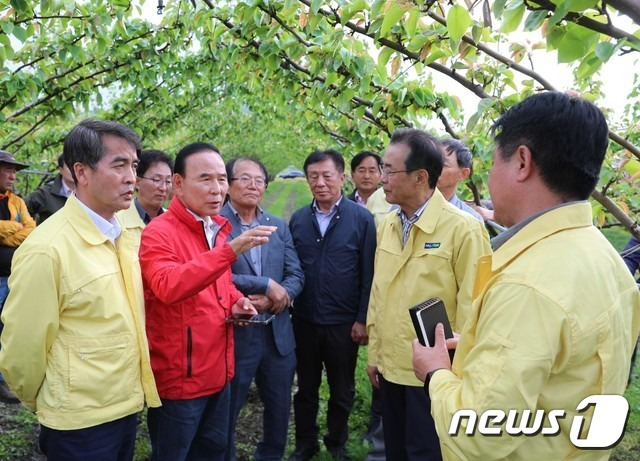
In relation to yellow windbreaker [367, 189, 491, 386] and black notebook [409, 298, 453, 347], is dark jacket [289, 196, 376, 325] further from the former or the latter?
black notebook [409, 298, 453, 347]

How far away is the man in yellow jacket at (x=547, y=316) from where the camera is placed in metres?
1.39

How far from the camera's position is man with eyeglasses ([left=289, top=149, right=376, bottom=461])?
378 centimetres

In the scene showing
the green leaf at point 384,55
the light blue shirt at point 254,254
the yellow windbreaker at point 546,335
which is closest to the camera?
the yellow windbreaker at point 546,335

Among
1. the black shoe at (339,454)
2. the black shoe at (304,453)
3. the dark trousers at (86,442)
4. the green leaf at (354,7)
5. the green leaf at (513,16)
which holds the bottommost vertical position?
the black shoe at (339,454)

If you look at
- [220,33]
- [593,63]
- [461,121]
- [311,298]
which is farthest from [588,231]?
[461,121]

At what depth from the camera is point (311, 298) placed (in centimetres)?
382

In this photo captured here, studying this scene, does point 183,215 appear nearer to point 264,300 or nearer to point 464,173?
point 264,300

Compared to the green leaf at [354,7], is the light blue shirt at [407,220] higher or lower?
lower

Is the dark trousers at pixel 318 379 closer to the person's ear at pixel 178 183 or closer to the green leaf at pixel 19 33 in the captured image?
the person's ear at pixel 178 183

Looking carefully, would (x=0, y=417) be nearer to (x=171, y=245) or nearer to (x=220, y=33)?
(x=171, y=245)

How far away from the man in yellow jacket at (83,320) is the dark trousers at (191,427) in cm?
25

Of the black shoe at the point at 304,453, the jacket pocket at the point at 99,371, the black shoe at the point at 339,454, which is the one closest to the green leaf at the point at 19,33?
the jacket pocket at the point at 99,371

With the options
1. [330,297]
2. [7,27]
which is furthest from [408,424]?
[7,27]

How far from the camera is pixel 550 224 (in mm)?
1516
